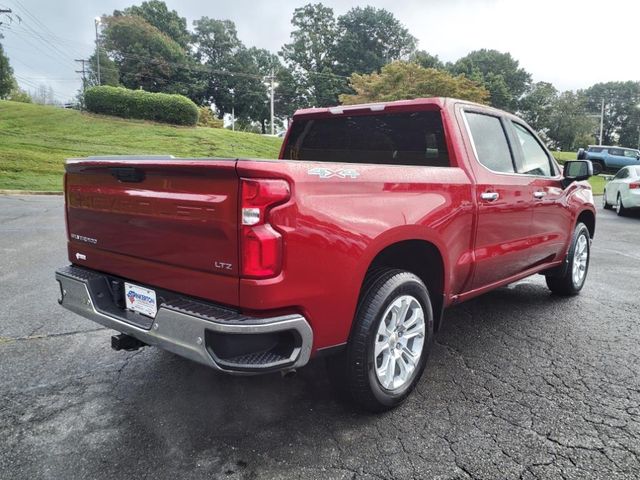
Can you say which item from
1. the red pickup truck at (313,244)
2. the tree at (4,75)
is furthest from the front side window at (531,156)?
the tree at (4,75)

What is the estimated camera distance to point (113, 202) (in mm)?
2639

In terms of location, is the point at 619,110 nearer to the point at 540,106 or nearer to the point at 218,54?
the point at 540,106

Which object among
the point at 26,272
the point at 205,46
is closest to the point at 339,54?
the point at 205,46

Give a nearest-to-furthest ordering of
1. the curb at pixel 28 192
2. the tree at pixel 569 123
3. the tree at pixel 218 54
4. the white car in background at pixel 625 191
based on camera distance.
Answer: the white car in background at pixel 625 191, the curb at pixel 28 192, the tree at pixel 569 123, the tree at pixel 218 54

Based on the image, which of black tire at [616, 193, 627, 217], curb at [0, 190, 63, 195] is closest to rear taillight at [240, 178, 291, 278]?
black tire at [616, 193, 627, 217]

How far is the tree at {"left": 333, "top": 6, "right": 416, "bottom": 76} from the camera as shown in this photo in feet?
245

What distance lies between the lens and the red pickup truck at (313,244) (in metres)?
2.11

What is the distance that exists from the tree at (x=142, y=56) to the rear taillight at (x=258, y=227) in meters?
65.8

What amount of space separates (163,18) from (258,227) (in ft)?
268

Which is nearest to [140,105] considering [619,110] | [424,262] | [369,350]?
[424,262]

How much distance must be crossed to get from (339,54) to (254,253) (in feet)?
258

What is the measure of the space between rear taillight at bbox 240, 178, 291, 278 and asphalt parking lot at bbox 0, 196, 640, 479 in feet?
3.24

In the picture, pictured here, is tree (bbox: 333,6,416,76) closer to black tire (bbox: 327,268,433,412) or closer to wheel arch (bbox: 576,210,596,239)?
wheel arch (bbox: 576,210,596,239)

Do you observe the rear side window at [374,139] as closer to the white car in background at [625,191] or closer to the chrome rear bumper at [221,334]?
the chrome rear bumper at [221,334]
